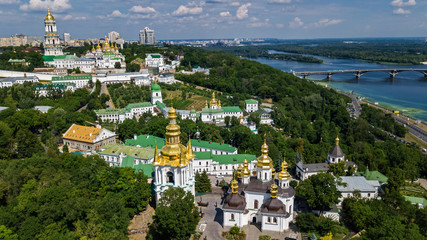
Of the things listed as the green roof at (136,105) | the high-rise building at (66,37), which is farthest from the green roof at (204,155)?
the high-rise building at (66,37)

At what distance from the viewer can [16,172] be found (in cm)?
2177

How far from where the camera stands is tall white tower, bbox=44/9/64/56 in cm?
6712

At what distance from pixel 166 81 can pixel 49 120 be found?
27587mm

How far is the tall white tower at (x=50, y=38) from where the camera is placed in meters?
67.1

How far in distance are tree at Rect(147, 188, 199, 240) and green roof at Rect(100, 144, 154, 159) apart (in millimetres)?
9745

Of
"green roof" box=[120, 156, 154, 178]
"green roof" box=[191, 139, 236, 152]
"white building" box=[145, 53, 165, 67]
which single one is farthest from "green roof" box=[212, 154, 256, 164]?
"white building" box=[145, 53, 165, 67]

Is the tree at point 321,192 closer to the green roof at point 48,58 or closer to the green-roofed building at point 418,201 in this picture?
the green-roofed building at point 418,201

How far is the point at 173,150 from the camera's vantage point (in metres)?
19.3

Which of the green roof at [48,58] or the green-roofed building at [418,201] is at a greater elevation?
the green roof at [48,58]

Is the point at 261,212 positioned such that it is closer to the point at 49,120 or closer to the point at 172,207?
the point at 172,207

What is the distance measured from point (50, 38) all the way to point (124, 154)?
51.6 meters

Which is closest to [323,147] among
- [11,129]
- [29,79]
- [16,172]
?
[16,172]

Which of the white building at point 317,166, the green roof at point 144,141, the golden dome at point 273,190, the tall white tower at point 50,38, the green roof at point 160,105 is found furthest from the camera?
the tall white tower at point 50,38

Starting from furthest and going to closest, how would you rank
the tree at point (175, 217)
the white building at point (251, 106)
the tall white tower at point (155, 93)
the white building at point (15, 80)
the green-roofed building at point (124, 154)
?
the white building at point (251, 106)
the white building at point (15, 80)
the tall white tower at point (155, 93)
the green-roofed building at point (124, 154)
the tree at point (175, 217)
